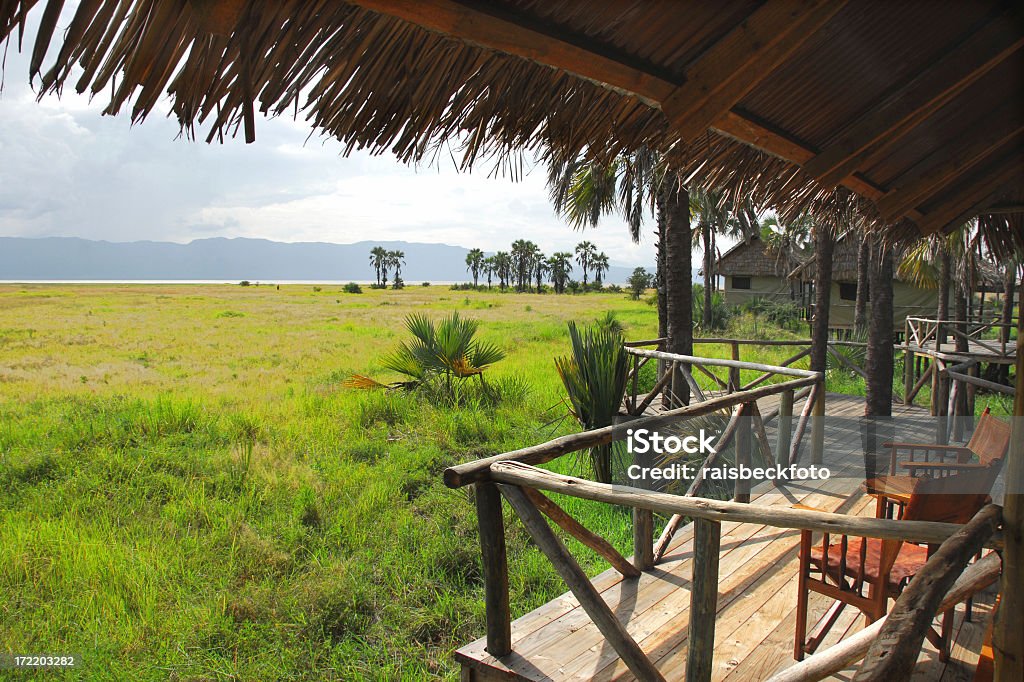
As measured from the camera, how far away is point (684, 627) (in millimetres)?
2934

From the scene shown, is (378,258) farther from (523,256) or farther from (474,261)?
(523,256)

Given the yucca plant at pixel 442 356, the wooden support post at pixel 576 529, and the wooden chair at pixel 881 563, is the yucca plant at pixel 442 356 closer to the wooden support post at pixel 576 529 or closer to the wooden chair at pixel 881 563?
the wooden support post at pixel 576 529

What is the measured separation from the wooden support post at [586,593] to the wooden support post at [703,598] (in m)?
0.19

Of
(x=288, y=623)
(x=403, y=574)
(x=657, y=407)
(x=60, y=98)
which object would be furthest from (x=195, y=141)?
(x=657, y=407)

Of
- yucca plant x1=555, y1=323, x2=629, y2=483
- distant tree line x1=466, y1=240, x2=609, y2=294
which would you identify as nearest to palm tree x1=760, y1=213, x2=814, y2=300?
yucca plant x1=555, y1=323, x2=629, y2=483

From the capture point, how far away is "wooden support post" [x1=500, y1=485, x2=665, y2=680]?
2299mm

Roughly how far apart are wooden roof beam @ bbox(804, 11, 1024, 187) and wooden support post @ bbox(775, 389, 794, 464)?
9.48 ft

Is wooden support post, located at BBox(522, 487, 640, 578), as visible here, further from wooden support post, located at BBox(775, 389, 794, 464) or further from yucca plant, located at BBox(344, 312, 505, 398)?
yucca plant, located at BBox(344, 312, 505, 398)

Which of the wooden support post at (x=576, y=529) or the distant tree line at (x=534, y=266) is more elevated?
the distant tree line at (x=534, y=266)

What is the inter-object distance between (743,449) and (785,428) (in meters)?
1.21

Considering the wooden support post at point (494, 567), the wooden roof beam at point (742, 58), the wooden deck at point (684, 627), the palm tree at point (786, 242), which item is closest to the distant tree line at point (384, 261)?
the palm tree at point (786, 242)

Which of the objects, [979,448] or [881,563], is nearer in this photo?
[881,563]

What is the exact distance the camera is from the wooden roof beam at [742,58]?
1532 mm

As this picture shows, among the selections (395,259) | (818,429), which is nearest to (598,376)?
(818,429)
